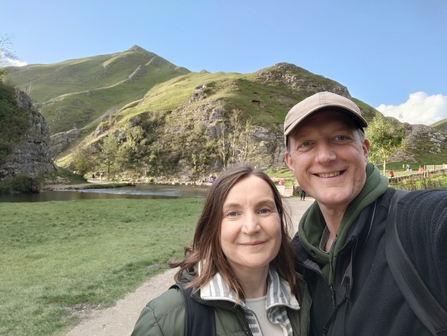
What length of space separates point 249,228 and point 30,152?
57884 millimetres

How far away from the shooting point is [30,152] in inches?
1966

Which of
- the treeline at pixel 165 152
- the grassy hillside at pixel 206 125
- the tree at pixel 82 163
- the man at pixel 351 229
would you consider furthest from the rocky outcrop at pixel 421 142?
the man at pixel 351 229

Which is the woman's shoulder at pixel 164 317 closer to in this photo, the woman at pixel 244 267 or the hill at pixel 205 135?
the woman at pixel 244 267

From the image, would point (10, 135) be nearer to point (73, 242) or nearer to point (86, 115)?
point (73, 242)

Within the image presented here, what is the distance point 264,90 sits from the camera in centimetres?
10650

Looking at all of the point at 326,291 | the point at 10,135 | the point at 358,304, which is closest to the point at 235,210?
the point at 326,291

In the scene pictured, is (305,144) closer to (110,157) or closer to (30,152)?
(30,152)

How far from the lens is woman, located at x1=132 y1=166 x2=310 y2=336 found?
1.87 meters

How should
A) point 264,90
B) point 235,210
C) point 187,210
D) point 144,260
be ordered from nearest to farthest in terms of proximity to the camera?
point 235,210 < point 144,260 < point 187,210 < point 264,90

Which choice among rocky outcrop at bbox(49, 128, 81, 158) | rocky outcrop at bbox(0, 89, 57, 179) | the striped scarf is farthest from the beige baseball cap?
rocky outcrop at bbox(49, 128, 81, 158)

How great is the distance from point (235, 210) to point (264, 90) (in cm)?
10899

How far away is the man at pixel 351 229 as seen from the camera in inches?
54.6

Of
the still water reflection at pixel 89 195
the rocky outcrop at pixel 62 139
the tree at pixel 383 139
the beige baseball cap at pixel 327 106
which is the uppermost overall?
the rocky outcrop at pixel 62 139

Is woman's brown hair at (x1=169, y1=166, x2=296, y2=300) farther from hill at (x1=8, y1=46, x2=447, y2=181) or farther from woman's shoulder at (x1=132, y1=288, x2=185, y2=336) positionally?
hill at (x1=8, y1=46, x2=447, y2=181)
